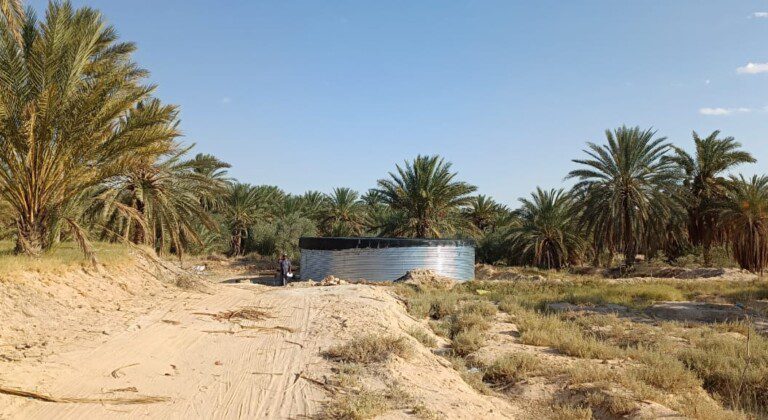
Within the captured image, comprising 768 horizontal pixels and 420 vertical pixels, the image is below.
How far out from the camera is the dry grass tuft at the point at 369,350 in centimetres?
696

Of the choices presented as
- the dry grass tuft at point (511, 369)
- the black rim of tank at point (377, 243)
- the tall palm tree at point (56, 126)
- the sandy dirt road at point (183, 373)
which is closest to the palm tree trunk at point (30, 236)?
the tall palm tree at point (56, 126)

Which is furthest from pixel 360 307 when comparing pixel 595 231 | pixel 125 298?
pixel 595 231

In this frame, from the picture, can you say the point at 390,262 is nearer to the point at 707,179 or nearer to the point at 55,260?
the point at 55,260

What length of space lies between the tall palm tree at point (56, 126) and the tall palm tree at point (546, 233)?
77.1ft

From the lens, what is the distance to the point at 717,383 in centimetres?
707

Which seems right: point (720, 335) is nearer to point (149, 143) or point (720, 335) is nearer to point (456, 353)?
point (456, 353)

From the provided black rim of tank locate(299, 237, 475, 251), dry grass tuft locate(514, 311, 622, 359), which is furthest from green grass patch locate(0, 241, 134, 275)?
black rim of tank locate(299, 237, 475, 251)

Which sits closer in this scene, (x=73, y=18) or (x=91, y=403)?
(x=91, y=403)

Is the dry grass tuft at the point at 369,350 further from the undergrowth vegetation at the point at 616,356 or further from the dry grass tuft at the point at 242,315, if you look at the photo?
the dry grass tuft at the point at 242,315

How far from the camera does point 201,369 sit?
622 centimetres

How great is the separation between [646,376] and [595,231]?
19566 mm

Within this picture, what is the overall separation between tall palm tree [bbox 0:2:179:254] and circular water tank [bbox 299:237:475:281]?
11.5 meters

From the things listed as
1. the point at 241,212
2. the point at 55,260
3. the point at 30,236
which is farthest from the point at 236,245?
the point at 55,260

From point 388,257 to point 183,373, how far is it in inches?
603
